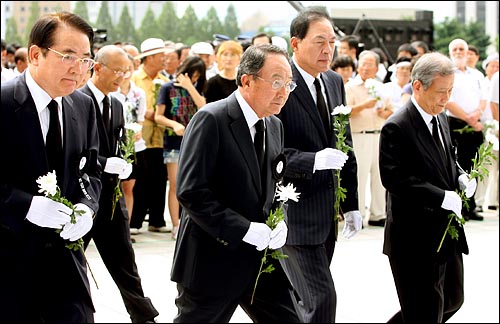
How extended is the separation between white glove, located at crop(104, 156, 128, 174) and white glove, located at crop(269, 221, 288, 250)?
1.45m

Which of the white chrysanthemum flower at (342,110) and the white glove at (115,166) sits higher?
the white chrysanthemum flower at (342,110)

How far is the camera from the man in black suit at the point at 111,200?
197 inches

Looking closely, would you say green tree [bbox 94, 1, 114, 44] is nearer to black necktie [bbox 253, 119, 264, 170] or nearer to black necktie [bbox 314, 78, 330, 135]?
black necktie [bbox 314, 78, 330, 135]

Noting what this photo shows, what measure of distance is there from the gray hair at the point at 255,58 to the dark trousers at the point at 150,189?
111 inches

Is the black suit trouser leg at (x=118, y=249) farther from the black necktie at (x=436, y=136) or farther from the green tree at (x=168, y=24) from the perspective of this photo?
the green tree at (x=168, y=24)

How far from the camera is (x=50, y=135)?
3.31 m

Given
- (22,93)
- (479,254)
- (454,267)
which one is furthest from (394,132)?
(479,254)

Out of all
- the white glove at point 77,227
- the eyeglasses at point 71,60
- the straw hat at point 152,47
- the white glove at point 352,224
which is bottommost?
the white glove at point 352,224

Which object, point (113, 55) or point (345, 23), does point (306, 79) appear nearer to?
point (113, 55)

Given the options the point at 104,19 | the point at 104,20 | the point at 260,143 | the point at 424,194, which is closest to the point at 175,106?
the point at 424,194

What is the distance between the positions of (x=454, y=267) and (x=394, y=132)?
0.70 m

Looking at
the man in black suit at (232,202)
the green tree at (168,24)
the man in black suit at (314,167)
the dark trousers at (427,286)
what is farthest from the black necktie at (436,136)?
the green tree at (168,24)

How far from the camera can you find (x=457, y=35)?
820 inches

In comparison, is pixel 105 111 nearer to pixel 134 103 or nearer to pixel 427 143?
pixel 134 103
